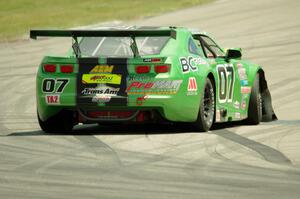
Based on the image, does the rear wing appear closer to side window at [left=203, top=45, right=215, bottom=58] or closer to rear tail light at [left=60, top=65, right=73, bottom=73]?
rear tail light at [left=60, top=65, right=73, bottom=73]

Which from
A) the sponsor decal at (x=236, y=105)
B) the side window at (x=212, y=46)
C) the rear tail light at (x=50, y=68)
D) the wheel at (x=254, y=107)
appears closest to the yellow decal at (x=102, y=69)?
the rear tail light at (x=50, y=68)

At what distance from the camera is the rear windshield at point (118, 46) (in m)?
12.4

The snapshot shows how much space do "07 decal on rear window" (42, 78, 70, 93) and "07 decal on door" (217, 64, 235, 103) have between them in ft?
6.72

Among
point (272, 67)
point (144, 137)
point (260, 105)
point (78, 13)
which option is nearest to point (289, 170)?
point (144, 137)

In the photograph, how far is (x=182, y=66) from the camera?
12.2 meters

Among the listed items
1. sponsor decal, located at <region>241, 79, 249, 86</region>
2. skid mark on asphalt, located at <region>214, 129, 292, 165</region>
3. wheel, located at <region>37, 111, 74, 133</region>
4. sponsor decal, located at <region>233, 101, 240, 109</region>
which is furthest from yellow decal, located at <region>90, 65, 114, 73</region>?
sponsor decal, located at <region>241, 79, 249, 86</region>

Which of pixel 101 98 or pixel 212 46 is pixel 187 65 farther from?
pixel 212 46

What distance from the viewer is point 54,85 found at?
484 inches

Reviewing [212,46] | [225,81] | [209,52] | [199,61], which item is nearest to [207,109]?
[199,61]

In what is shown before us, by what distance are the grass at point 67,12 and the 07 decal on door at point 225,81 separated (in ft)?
55.5

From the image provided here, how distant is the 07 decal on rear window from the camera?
12242mm

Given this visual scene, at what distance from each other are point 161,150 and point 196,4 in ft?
85.0

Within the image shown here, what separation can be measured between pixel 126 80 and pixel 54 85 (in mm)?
838

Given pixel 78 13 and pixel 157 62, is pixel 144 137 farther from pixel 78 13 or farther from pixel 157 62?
pixel 78 13
